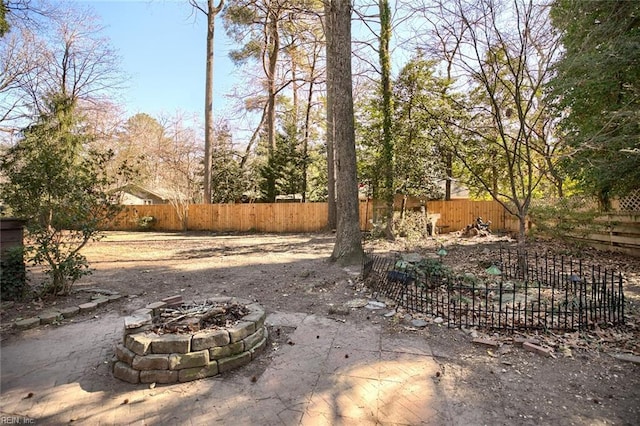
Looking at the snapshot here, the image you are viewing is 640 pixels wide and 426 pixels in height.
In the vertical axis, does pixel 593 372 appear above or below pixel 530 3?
below

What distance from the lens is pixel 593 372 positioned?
2.50m

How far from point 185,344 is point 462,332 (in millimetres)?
2366

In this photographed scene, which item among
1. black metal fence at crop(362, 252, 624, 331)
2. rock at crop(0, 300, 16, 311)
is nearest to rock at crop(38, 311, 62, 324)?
rock at crop(0, 300, 16, 311)

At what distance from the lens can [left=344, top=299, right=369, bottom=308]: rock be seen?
13.2 ft

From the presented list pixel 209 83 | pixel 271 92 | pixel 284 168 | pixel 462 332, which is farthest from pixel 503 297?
pixel 271 92

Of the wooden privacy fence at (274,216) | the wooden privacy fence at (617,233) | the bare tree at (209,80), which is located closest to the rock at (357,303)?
the wooden privacy fence at (617,233)

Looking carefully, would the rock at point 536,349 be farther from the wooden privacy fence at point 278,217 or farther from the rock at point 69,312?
the wooden privacy fence at point 278,217

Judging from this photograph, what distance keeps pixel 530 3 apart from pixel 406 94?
Answer: 590 centimetres

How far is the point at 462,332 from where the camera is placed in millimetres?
3205

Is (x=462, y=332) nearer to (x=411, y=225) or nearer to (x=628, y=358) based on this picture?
(x=628, y=358)

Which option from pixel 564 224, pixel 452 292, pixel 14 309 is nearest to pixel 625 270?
pixel 564 224

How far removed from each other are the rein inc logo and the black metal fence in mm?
3197

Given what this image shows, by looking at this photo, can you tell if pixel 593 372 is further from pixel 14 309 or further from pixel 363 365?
pixel 14 309

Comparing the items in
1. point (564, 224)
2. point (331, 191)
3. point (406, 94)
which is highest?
point (406, 94)
